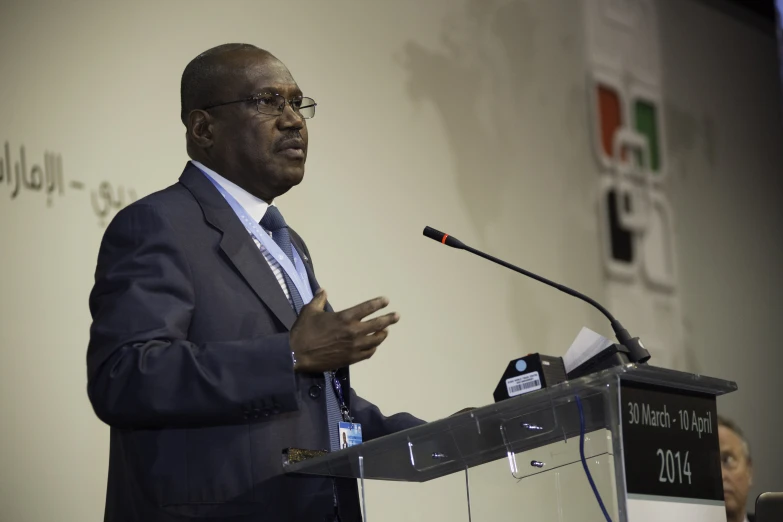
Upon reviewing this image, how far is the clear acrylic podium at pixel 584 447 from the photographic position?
1729mm

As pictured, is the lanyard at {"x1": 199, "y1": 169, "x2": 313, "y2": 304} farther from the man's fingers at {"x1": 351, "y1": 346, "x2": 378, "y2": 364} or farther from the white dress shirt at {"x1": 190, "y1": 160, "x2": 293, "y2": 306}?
the man's fingers at {"x1": 351, "y1": 346, "x2": 378, "y2": 364}

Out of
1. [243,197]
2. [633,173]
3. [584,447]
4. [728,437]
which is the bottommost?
[584,447]

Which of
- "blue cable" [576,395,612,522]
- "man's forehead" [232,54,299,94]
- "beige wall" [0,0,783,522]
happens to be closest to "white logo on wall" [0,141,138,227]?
"beige wall" [0,0,783,522]

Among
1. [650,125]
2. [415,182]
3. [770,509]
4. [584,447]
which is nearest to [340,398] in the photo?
[584,447]

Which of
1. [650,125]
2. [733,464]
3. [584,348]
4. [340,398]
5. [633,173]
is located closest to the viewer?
[584,348]

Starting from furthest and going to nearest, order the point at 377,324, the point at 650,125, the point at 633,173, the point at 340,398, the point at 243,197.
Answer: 1. the point at 650,125
2. the point at 633,173
3. the point at 243,197
4. the point at 340,398
5. the point at 377,324

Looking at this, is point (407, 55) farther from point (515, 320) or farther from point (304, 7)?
point (515, 320)

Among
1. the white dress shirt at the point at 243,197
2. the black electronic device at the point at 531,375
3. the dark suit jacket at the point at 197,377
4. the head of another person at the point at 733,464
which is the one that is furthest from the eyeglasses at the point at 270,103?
the head of another person at the point at 733,464

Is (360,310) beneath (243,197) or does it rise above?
beneath

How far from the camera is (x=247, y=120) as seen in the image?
2498mm

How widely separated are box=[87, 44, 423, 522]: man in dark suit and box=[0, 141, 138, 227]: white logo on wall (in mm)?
957

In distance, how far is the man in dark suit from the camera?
75.4 inches

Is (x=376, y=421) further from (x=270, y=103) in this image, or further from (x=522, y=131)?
(x=522, y=131)

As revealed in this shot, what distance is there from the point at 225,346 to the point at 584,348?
0.66 m
